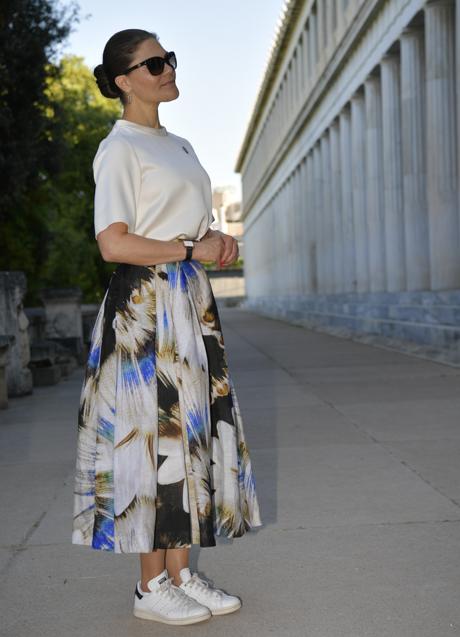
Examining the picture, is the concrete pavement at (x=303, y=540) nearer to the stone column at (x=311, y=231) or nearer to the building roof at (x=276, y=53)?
the stone column at (x=311, y=231)

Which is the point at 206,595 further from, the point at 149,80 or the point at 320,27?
the point at 320,27

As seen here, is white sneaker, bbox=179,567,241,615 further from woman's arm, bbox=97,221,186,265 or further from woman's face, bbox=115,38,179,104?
woman's face, bbox=115,38,179,104

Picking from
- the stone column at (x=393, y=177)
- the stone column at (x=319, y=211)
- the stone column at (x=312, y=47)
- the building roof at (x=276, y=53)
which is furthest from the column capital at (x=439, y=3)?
the building roof at (x=276, y=53)

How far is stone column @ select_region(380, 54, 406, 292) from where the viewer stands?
2673cm

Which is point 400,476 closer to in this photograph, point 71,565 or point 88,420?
point 71,565

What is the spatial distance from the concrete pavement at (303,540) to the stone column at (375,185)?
19604mm

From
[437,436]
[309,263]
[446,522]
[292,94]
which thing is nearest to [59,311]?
[437,436]

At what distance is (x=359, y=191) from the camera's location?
32719mm

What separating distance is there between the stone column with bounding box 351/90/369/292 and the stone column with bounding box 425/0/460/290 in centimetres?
1099

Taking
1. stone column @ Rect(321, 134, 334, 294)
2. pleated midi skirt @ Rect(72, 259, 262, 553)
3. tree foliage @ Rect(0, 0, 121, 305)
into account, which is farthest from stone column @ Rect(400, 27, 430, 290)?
pleated midi skirt @ Rect(72, 259, 262, 553)

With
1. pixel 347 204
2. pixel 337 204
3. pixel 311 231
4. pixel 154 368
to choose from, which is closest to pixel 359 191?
pixel 347 204

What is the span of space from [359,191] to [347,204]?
7.21 feet

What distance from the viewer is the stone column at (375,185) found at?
29688mm

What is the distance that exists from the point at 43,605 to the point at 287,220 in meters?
54.1
